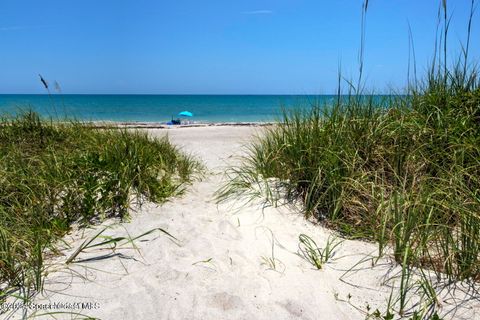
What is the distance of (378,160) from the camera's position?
3561 mm

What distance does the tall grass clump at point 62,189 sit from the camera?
2.40 meters

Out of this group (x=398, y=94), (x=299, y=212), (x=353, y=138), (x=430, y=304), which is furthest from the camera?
(x=398, y=94)

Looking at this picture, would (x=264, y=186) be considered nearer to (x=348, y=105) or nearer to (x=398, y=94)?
A: (x=348, y=105)

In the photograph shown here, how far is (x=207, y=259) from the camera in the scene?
8.65ft

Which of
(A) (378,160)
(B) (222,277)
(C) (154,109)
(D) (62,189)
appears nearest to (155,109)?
(C) (154,109)

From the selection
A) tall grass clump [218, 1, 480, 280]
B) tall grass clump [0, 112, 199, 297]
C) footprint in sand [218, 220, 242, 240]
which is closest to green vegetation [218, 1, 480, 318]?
tall grass clump [218, 1, 480, 280]

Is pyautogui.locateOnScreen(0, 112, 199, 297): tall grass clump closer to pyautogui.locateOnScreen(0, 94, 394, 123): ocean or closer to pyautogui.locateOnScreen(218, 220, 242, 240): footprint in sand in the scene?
→ pyautogui.locateOnScreen(218, 220, 242, 240): footprint in sand

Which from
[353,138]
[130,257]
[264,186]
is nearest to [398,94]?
[353,138]

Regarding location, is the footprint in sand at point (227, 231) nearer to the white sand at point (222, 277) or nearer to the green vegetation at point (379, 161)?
the white sand at point (222, 277)

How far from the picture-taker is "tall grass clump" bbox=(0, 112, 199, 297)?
2.40 meters

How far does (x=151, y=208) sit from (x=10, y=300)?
1.61 metres

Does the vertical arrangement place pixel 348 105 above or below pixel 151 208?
above

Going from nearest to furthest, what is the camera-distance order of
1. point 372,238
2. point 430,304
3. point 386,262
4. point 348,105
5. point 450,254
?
point 430,304, point 450,254, point 386,262, point 372,238, point 348,105

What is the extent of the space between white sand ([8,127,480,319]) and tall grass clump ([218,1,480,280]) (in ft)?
1.05
